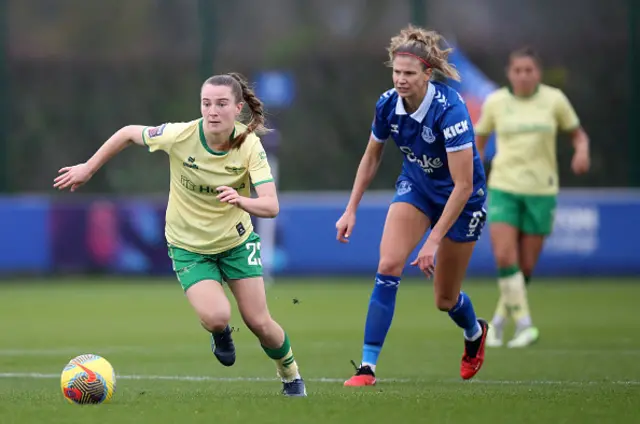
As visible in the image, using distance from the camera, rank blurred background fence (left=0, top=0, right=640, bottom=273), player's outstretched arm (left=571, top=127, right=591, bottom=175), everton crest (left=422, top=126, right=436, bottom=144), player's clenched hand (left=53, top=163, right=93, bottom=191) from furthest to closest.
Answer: blurred background fence (left=0, top=0, right=640, bottom=273), player's outstretched arm (left=571, top=127, right=591, bottom=175), everton crest (left=422, top=126, right=436, bottom=144), player's clenched hand (left=53, top=163, right=93, bottom=191)

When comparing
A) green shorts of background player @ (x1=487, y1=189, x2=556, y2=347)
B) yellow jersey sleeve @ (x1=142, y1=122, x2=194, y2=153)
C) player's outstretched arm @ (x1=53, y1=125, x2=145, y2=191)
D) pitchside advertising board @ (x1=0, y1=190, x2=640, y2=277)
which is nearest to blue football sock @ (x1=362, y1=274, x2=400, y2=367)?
yellow jersey sleeve @ (x1=142, y1=122, x2=194, y2=153)

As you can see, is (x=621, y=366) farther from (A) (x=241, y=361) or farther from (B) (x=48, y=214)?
(B) (x=48, y=214)

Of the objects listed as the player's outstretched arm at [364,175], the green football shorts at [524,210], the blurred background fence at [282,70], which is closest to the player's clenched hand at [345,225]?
the player's outstretched arm at [364,175]

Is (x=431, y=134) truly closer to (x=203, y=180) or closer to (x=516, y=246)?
(x=203, y=180)

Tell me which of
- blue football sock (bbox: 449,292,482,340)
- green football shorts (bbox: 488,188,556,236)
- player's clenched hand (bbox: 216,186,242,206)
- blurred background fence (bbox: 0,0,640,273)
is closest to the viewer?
player's clenched hand (bbox: 216,186,242,206)

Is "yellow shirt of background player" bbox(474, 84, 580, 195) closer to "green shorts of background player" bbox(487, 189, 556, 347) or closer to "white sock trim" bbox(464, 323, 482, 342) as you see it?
"green shorts of background player" bbox(487, 189, 556, 347)

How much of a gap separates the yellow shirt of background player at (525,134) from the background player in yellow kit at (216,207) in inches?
171

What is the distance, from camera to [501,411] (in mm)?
6359

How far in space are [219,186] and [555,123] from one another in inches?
201

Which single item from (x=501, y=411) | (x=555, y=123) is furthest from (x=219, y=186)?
(x=555, y=123)

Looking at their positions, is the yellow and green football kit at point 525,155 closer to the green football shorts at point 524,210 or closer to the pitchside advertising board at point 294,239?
the green football shorts at point 524,210

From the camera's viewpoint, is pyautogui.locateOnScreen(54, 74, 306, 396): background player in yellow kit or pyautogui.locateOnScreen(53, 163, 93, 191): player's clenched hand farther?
pyautogui.locateOnScreen(54, 74, 306, 396): background player in yellow kit

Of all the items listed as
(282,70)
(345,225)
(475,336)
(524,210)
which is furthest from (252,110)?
(282,70)

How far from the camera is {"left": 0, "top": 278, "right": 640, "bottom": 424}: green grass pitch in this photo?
6387mm
